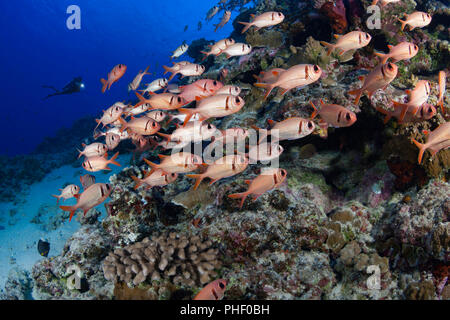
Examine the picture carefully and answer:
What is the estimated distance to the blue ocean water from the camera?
76938mm

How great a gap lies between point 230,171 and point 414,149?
9.74 feet

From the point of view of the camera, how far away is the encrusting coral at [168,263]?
3311mm

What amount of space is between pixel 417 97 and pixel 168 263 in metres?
4.15

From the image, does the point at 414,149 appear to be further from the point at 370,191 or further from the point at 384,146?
the point at 370,191

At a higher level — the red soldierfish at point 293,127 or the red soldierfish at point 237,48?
the red soldierfish at point 237,48

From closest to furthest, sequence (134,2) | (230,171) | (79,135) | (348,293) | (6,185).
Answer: (230,171)
(348,293)
(6,185)
(79,135)
(134,2)

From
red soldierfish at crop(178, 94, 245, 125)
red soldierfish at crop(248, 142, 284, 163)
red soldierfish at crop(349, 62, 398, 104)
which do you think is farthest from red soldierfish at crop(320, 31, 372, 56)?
red soldierfish at crop(248, 142, 284, 163)

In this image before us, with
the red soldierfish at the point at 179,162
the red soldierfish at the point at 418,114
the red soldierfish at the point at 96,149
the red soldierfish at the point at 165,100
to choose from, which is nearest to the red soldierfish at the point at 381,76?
the red soldierfish at the point at 418,114

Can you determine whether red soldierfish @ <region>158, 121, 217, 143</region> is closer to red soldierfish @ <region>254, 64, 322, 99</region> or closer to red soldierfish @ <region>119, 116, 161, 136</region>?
red soldierfish @ <region>119, 116, 161, 136</region>

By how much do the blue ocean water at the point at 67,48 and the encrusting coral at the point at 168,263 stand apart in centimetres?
7569

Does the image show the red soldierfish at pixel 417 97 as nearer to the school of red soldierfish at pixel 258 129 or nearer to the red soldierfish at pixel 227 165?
the school of red soldierfish at pixel 258 129

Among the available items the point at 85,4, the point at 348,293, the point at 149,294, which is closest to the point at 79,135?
the point at 149,294

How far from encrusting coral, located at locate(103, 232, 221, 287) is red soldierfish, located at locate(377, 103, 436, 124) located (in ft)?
10.8

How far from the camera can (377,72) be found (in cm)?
325
